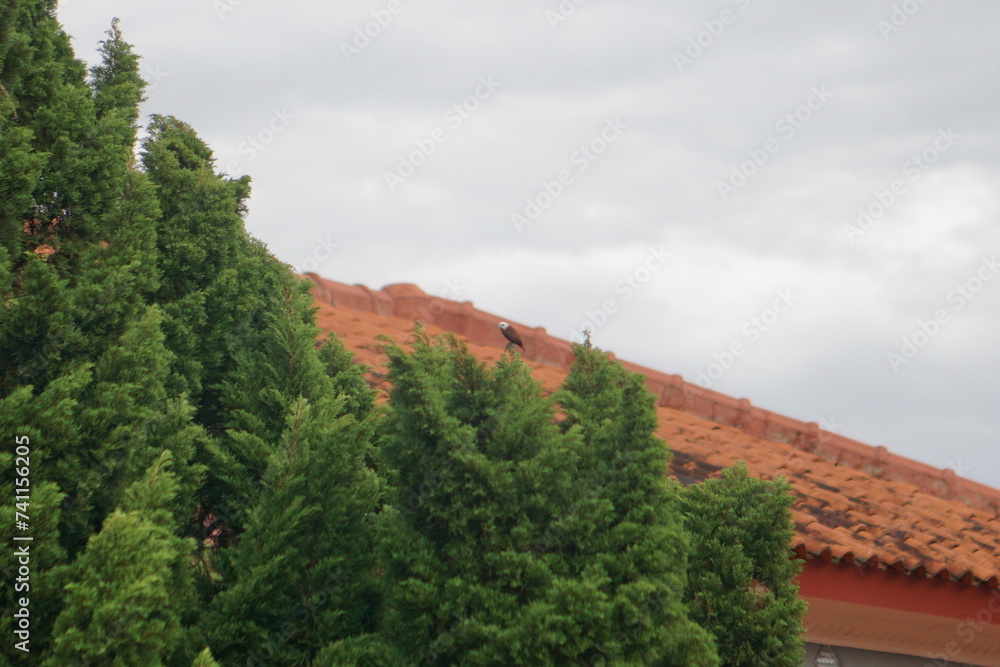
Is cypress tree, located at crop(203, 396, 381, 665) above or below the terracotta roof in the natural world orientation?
below

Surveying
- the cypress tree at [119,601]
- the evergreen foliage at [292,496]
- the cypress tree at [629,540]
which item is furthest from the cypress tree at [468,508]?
the cypress tree at [119,601]

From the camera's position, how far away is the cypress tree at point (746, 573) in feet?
14.3

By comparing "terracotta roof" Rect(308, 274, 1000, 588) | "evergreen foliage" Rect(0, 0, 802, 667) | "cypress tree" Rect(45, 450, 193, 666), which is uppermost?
"terracotta roof" Rect(308, 274, 1000, 588)

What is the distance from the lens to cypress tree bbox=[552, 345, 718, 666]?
351 centimetres

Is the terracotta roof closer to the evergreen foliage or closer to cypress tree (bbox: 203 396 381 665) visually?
the evergreen foliage

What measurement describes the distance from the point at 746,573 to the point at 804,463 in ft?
14.1

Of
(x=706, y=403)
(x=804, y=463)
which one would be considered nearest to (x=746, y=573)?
(x=804, y=463)

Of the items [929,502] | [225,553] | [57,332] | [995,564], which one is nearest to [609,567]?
[225,553]

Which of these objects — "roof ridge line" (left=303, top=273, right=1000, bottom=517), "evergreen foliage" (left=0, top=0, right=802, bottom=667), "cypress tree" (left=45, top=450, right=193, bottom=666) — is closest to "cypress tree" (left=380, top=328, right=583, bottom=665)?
"evergreen foliage" (left=0, top=0, right=802, bottom=667)

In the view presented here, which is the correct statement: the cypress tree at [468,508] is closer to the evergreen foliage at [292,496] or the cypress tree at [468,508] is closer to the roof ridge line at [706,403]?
the evergreen foliage at [292,496]

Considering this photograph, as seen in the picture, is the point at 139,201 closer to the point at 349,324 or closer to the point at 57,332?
the point at 57,332

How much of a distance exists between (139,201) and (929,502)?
784 cm

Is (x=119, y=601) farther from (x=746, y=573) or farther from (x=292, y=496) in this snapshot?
(x=746, y=573)

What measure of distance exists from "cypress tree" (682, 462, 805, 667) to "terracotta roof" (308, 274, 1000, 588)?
2.39 ft
